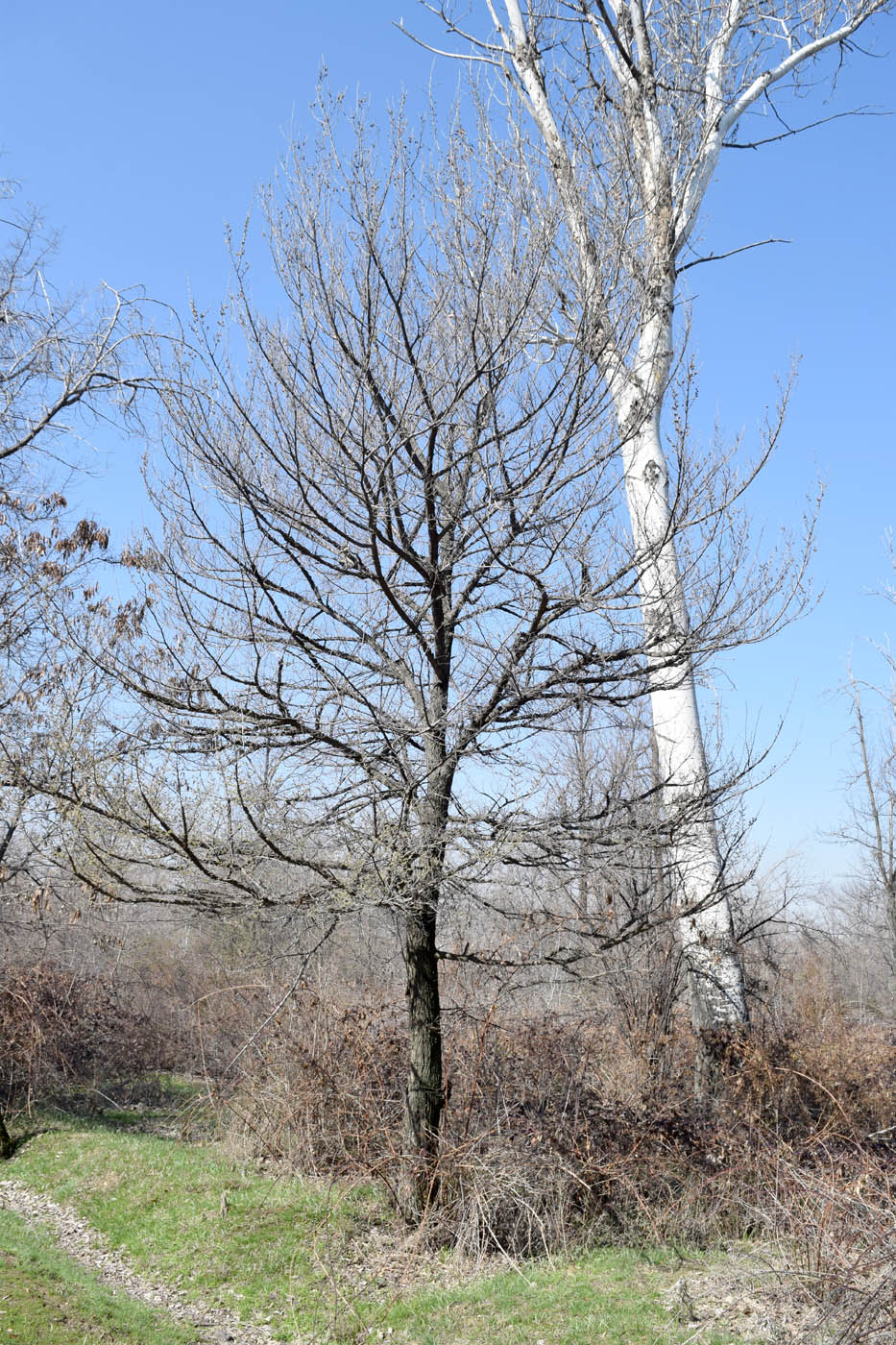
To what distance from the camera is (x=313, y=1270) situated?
6.49 meters

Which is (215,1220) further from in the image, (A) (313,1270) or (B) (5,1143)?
(B) (5,1143)

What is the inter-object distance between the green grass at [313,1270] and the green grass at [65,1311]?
0.16 meters

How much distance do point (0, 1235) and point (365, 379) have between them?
7.35 metres

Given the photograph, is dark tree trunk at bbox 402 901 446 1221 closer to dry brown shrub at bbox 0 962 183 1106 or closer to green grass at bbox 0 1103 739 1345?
green grass at bbox 0 1103 739 1345

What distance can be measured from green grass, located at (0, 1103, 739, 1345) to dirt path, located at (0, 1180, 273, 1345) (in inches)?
3.4

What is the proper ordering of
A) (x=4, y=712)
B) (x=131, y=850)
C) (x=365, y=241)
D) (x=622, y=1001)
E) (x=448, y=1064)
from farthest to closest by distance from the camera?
(x=4, y=712), (x=622, y=1001), (x=448, y=1064), (x=131, y=850), (x=365, y=241)

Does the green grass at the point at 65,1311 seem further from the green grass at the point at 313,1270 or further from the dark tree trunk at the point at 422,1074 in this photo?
the dark tree trunk at the point at 422,1074

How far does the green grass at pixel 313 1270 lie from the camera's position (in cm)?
531

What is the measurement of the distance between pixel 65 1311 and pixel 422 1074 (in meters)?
2.61

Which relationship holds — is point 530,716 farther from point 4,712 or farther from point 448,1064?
point 4,712

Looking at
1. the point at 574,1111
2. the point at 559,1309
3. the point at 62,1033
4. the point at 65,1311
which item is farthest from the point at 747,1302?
the point at 62,1033

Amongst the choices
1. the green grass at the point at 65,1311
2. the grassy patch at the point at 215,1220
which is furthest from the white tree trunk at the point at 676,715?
the green grass at the point at 65,1311

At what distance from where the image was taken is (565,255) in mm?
6191

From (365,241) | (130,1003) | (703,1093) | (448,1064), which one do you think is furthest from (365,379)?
(130,1003)
